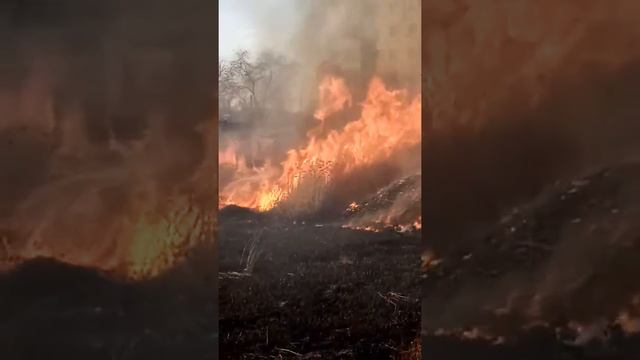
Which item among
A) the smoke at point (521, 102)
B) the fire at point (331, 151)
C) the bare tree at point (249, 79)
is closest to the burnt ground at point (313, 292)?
the fire at point (331, 151)

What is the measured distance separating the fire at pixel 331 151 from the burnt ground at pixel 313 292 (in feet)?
0.30

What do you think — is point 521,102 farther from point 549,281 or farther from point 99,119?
point 99,119

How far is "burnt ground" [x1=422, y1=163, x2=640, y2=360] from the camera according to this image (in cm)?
266

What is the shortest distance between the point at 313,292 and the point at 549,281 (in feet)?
3.20

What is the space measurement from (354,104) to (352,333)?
0.95 m

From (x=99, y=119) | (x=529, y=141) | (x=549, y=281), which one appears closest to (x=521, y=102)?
(x=529, y=141)

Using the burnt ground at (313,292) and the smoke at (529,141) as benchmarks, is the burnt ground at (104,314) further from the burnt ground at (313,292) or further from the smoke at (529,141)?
the smoke at (529,141)

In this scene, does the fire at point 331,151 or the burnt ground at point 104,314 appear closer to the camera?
the burnt ground at point 104,314

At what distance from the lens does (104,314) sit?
2605 mm

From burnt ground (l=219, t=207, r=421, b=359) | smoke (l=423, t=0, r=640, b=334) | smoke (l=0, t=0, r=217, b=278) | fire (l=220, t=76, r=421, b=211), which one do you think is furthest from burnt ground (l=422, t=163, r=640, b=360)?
smoke (l=0, t=0, r=217, b=278)

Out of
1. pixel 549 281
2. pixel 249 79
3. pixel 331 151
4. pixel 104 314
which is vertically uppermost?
pixel 249 79

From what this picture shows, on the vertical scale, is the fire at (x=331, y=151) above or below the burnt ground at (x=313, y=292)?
above

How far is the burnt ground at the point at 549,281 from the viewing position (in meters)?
2.66

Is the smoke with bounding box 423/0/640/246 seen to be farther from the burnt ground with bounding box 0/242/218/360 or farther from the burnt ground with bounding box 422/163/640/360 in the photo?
the burnt ground with bounding box 0/242/218/360
